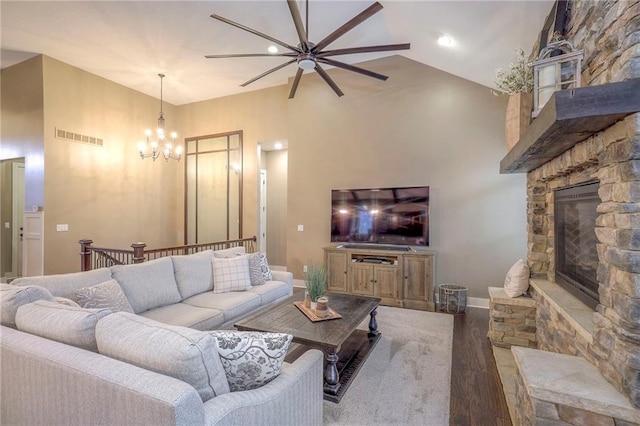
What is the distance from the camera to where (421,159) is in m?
4.96

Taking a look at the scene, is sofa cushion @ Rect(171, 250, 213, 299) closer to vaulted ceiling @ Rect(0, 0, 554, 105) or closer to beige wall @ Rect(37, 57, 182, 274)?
vaulted ceiling @ Rect(0, 0, 554, 105)

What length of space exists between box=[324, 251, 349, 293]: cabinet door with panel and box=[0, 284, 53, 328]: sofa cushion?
3669 millimetres

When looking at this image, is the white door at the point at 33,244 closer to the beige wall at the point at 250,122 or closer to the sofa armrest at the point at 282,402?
the beige wall at the point at 250,122

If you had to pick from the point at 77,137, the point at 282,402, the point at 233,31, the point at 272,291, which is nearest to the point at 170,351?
the point at 282,402

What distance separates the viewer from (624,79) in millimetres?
1610

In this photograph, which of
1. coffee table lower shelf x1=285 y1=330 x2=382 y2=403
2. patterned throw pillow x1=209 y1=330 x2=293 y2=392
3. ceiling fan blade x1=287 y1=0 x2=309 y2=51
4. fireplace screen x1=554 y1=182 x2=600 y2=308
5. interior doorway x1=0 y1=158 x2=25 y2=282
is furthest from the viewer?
interior doorway x1=0 y1=158 x2=25 y2=282

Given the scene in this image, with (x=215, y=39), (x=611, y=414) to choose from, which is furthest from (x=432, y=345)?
(x=215, y=39)

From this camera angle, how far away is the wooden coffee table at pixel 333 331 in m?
2.32

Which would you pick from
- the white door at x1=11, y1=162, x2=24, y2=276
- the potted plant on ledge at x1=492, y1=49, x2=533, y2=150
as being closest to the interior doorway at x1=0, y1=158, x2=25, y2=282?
the white door at x1=11, y1=162, x2=24, y2=276

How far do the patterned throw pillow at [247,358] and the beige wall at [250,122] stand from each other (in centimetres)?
521

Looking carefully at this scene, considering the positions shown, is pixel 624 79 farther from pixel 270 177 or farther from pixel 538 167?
pixel 270 177

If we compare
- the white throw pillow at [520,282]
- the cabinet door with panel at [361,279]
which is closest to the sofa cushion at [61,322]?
the white throw pillow at [520,282]

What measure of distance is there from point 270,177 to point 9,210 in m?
5.29

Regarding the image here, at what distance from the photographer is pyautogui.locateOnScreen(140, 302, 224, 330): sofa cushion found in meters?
2.74
